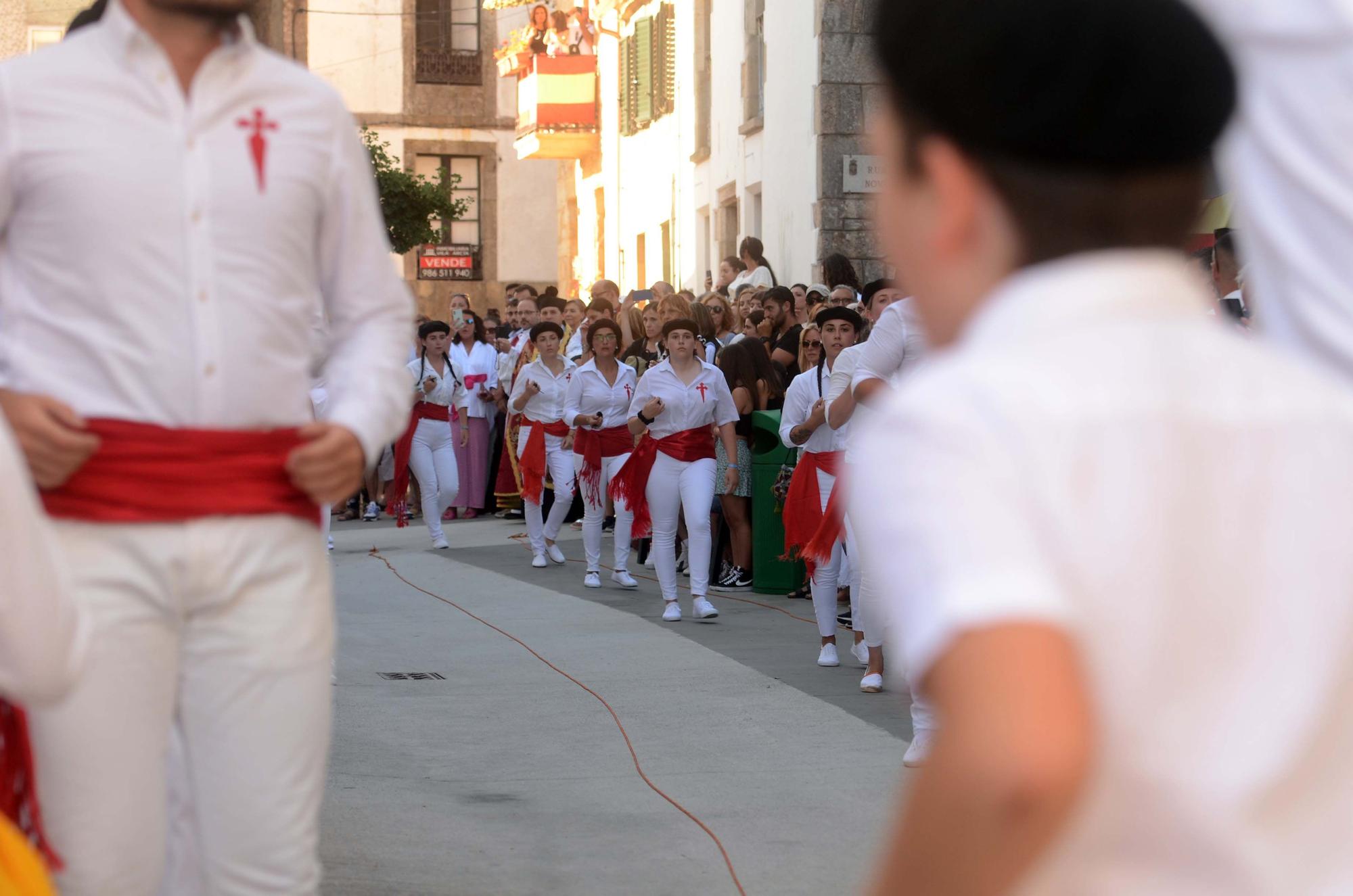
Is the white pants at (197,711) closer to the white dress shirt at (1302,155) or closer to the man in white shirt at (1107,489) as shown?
the white dress shirt at (1302,155)

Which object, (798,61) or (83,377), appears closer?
(83,377)

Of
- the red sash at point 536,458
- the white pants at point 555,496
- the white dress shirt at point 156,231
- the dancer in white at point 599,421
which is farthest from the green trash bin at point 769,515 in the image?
the white dress shirt at point 156,231

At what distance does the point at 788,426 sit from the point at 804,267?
10126 mm

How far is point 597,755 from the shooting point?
23.1 ft

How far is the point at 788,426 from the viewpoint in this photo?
1050 cm

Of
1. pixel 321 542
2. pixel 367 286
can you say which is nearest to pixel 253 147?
pixel 367 286

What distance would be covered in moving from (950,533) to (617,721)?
6.75 metres

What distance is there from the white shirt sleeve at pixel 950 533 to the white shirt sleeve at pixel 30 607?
962 millimetres

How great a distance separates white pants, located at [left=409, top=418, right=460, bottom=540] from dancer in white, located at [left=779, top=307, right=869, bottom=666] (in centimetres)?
623

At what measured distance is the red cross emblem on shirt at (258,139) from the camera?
2.88m

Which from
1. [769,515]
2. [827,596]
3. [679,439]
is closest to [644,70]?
[769,515]

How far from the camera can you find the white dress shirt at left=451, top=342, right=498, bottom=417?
64.0 ft

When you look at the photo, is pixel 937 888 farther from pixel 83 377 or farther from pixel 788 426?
pixel 788 426

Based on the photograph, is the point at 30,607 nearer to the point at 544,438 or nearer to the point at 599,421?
the point at 599,421
